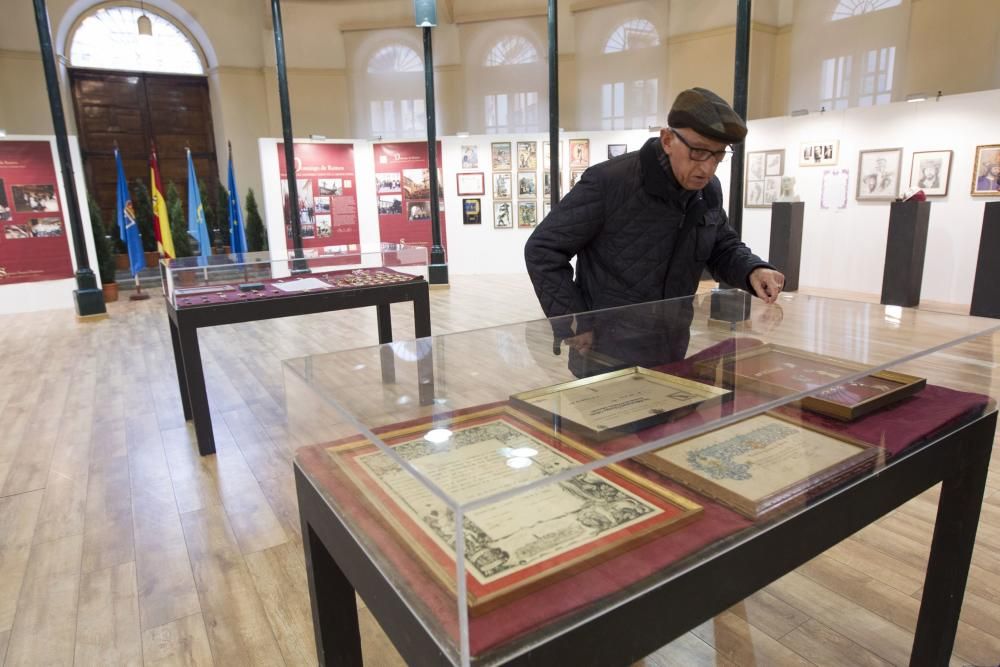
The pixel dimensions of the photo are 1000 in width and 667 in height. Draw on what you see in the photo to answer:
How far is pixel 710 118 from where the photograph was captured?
1755 millimetres

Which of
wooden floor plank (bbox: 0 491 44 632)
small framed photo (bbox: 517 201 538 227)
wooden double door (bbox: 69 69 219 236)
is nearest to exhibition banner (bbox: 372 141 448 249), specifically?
small framed photo (bbox: 517 201 538 227)

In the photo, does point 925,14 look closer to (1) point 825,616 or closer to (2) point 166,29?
(1) point 825,616

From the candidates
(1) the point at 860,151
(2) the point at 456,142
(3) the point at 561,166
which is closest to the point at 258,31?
(2) the point at 456,142

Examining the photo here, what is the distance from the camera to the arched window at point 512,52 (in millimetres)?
13820

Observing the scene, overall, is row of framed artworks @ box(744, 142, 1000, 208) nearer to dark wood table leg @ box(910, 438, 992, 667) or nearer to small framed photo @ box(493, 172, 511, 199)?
small framed photo @ box(493, 172, 511, 199)

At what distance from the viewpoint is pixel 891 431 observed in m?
1.38

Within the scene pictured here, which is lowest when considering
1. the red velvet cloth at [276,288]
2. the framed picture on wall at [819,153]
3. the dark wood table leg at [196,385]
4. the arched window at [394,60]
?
the dark wood table leg at [196,385]

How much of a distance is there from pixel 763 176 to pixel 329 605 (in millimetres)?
10341

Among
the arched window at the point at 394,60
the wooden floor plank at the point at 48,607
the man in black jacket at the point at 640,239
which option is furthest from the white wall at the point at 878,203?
the wooden floor plank at the point at 48,607

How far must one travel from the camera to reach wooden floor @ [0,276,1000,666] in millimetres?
2107

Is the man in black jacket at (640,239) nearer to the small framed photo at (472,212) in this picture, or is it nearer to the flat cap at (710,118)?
the flat cap at (710,118)

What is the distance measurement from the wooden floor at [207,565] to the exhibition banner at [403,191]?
7100 millimetres

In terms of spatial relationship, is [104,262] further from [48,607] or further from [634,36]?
[634,36]

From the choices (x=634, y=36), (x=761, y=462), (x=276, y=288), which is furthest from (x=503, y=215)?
(x=761, y=462)
